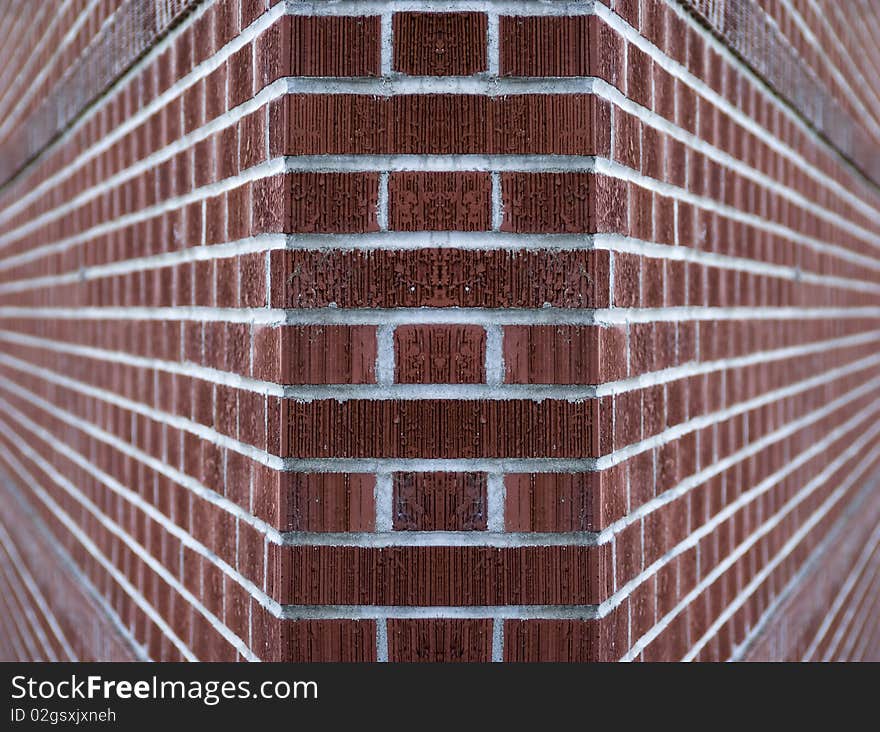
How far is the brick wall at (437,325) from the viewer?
1916mm

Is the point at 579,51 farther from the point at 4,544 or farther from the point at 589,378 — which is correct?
the point at 4,544

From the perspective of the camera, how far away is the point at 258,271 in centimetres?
201

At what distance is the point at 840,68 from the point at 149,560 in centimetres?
256

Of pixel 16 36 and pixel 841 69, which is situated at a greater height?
pixel 16 36

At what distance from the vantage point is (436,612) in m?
1.97

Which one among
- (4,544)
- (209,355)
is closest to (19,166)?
(4,544)

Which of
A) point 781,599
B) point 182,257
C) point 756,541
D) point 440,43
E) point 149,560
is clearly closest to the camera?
point 440,43

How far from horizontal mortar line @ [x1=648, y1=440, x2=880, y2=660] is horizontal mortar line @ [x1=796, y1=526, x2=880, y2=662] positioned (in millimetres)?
112

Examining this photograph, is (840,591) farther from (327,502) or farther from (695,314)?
(327,502)

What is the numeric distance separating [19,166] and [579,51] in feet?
11.2

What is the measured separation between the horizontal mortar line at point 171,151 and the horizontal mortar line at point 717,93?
0.50 metres

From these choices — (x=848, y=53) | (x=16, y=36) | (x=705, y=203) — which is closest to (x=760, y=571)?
(x=705, y=203)

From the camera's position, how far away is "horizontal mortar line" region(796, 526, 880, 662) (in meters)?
3.71

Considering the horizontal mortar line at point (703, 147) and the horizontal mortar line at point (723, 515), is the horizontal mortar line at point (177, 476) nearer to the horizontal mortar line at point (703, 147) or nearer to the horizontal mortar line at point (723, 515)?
the horizontal mortar line at point (723, 515)
